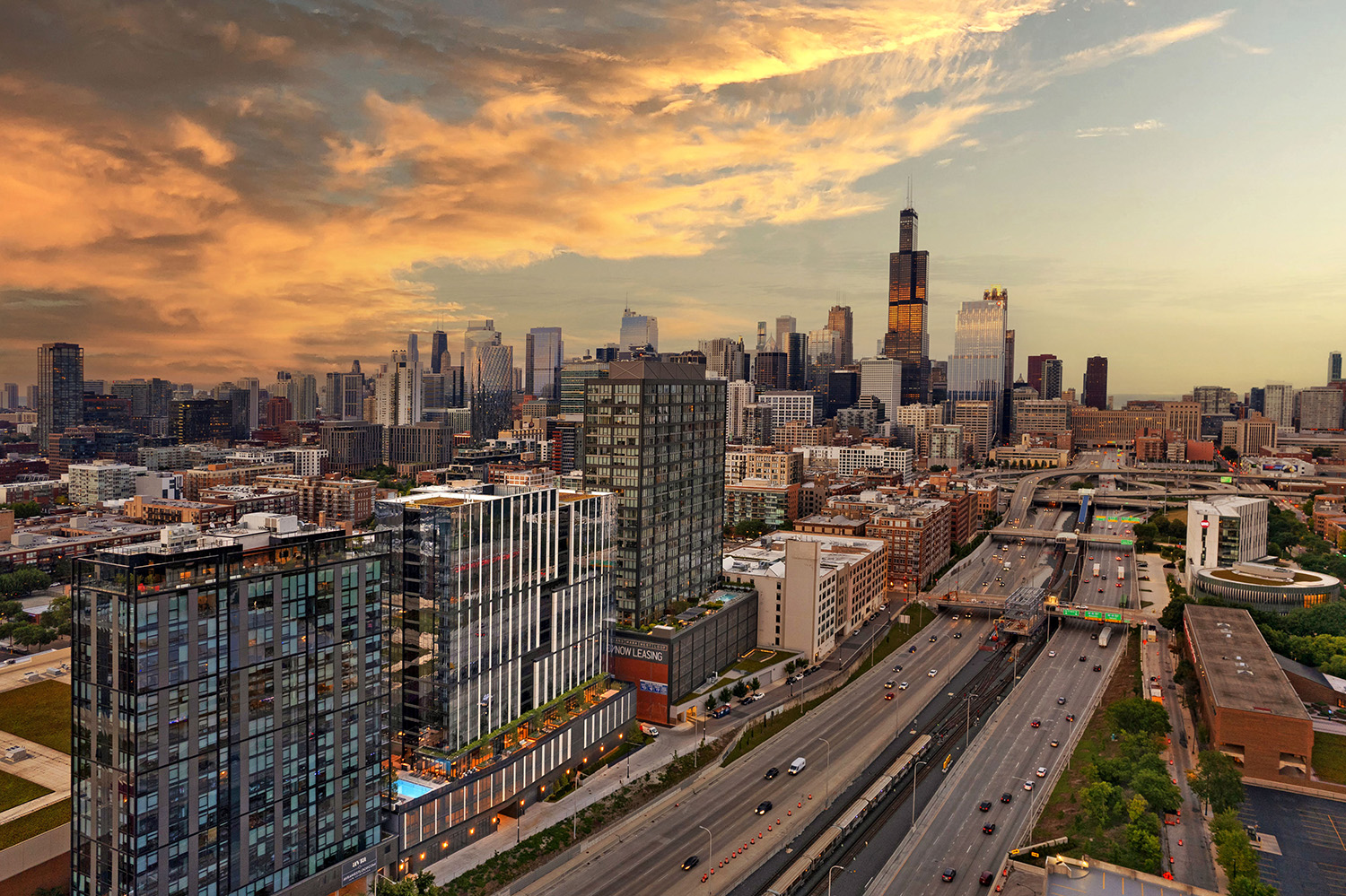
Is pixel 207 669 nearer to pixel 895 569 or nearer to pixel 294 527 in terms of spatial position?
pixel 294 527

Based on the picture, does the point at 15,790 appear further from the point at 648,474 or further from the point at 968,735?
the point at 968,735

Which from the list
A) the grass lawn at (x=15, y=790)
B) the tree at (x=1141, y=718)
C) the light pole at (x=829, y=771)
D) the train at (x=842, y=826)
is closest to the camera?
the train at (x=842, y=826)

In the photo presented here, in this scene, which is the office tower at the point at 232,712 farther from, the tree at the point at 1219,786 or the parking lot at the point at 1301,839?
the parking lot at the point at 1301,839

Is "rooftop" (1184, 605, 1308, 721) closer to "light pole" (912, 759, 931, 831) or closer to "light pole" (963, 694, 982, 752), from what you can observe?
"light pole" (963, 694, 982, 752)

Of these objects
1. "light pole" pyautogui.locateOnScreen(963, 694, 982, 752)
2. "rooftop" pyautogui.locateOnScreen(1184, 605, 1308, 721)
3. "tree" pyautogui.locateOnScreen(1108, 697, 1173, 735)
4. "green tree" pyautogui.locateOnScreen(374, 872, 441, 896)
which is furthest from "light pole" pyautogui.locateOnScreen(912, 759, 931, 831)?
"green tree" pyautogui.locateOnScreen(374, 872, 441, 896)

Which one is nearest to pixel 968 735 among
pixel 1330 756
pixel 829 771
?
pixel 829 771

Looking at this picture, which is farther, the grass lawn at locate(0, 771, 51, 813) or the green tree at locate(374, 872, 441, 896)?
the grass lawn at locate(0, 771, 51, 813)

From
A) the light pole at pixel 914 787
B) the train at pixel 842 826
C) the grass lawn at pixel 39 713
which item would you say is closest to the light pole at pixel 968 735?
the train at pixel 842 826
